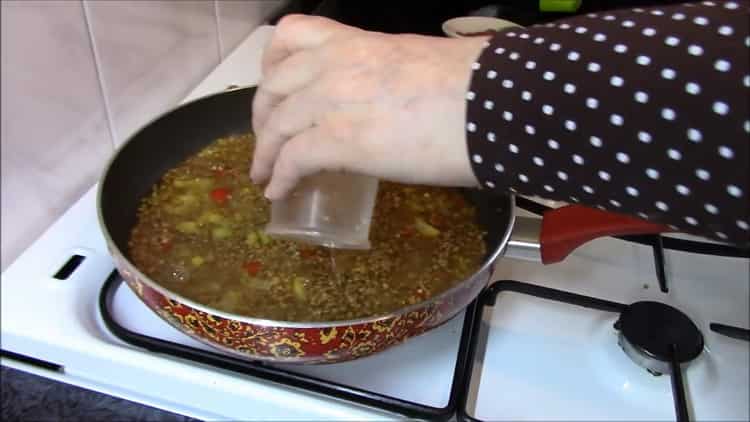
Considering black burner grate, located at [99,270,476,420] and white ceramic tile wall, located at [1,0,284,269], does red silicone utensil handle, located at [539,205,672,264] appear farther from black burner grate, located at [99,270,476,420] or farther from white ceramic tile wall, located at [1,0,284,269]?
white ceramic tile wall, located at [1,0,284,269]

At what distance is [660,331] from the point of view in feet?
2.07

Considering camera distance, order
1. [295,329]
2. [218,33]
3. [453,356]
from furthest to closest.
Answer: [218,33] → [453,356] → [295,329]

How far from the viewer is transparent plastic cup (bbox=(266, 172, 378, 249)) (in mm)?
623

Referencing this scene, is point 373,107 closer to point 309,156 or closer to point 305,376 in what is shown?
point 309,156

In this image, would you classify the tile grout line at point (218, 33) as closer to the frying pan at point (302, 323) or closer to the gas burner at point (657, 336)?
the frying pan at point (302, 323)

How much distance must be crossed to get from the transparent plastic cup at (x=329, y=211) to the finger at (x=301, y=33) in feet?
0.37

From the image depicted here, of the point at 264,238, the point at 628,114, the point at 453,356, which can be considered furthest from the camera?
the point at 264,238

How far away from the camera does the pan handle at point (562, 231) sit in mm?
577

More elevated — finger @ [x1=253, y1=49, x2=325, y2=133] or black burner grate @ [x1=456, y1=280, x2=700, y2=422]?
finger @ [x1=253, y1=49, x2=325, y2=133]

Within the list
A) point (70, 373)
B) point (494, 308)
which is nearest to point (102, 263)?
point (70, 373)

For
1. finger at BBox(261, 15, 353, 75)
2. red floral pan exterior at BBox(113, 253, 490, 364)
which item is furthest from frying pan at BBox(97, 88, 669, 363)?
finger at BBox(261, 15, 353, 75)

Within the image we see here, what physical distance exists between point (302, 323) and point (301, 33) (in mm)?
226

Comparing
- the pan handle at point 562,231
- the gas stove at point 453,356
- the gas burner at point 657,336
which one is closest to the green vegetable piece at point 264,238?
Result: the gas stove at point 453,356

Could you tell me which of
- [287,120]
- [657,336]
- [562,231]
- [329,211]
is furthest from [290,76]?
[657,336]
